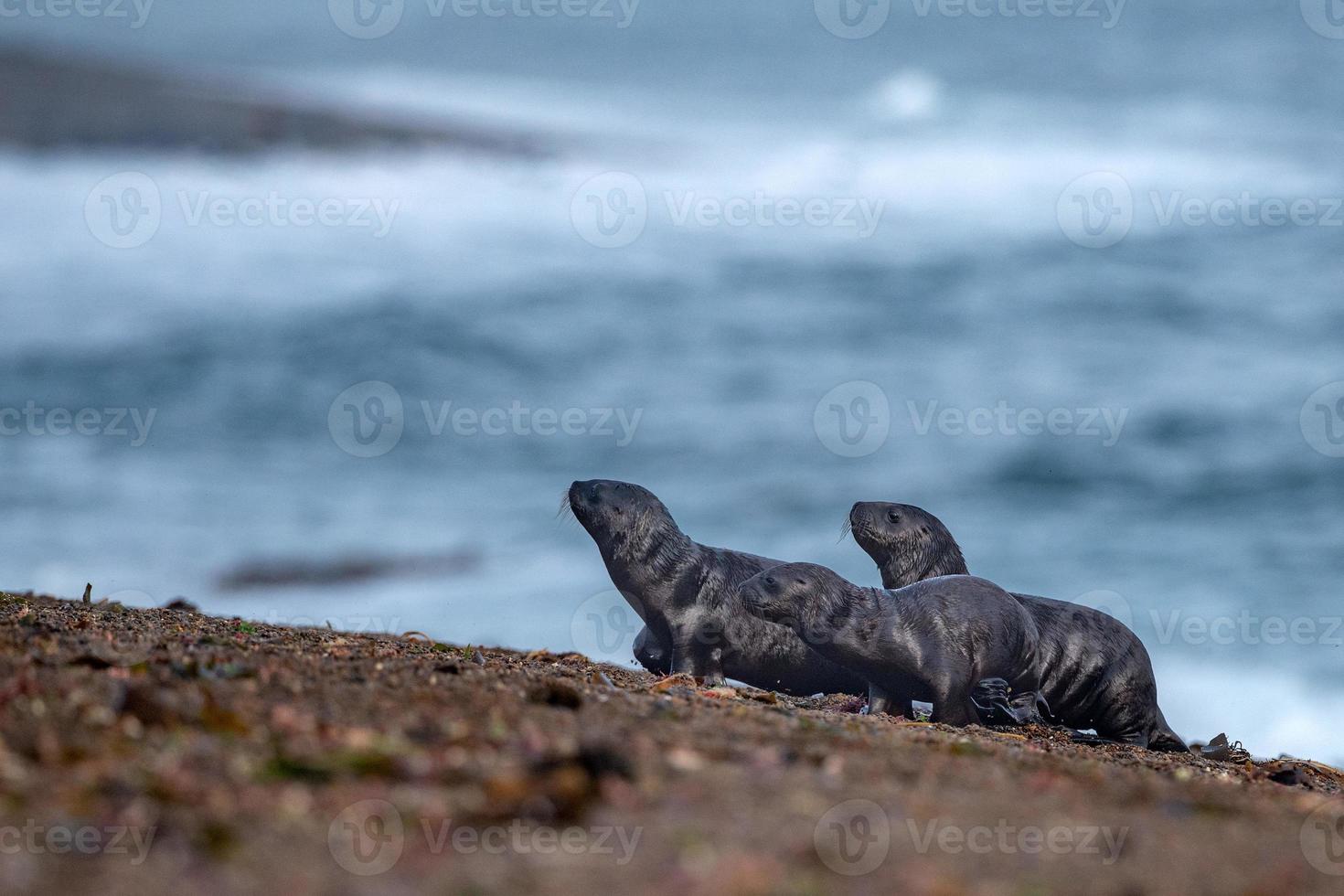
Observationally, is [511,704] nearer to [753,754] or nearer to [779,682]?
[753,754]

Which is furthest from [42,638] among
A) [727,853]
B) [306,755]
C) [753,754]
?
[727,853]

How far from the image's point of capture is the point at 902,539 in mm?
13164

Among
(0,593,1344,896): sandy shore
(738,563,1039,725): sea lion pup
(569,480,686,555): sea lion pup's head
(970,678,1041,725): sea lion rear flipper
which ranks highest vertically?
(569,480,686,555): sea lion pup's head

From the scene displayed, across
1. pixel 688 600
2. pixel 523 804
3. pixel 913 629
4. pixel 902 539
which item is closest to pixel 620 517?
pixel 688 600

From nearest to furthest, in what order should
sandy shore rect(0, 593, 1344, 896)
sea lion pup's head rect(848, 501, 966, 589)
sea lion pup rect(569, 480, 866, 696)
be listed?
sandy shore rect(0, 593, 1344, 896) → sea lion pup rect(569, 480, 866, 696) → sea lion pup's head rect(848, 501, 966, 589)

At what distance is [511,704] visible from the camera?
6.30m

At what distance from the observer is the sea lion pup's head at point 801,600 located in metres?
11.1

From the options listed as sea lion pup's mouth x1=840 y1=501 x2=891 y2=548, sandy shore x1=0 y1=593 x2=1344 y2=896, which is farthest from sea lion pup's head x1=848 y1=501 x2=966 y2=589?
sandy shore x1=0 y1=593 x2=1344 y2=896

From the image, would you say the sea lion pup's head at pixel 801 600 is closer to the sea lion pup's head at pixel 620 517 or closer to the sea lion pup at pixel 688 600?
the sea lion pup at pixel 688 600

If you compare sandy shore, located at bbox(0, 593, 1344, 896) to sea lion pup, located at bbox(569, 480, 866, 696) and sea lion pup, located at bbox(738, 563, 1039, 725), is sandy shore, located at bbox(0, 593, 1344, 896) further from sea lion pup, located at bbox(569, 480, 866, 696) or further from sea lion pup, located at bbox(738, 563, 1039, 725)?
sea lion pup, located at bbox(569, 480, 866, 696)

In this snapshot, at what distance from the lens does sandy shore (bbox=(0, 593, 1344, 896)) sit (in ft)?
12.3

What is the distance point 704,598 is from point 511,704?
611 centimetres

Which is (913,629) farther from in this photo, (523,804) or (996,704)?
(523,804)

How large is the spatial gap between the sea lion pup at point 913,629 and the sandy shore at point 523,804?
12.8ft
